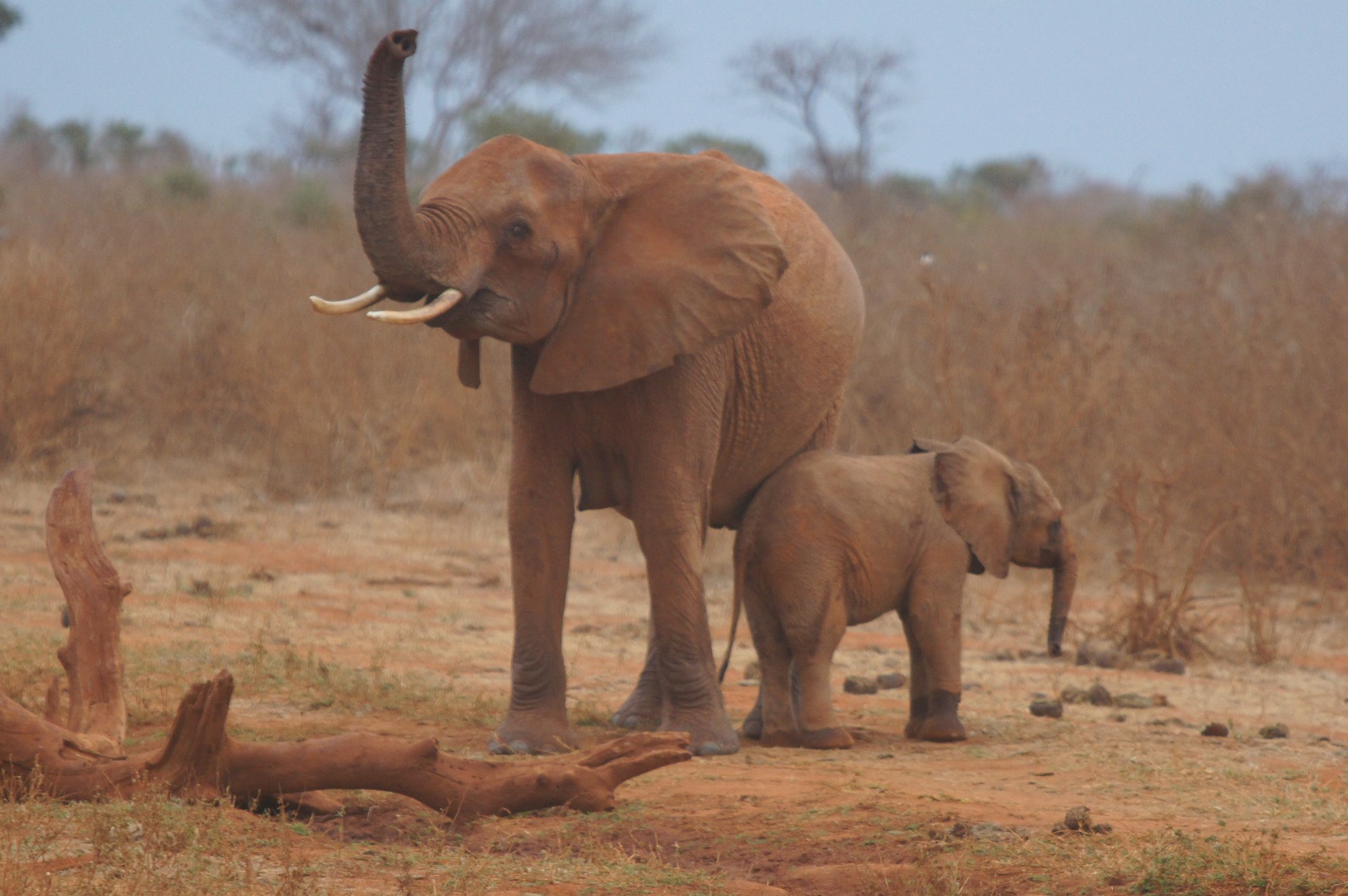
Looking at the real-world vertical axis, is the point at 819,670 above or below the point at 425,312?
below

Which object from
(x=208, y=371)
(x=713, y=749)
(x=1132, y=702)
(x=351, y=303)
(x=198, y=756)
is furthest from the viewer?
(x=208, y=371)

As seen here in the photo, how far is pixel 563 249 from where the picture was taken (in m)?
6.18

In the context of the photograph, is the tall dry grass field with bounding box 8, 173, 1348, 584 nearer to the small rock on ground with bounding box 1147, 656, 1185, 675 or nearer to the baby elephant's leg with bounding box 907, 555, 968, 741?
the small rock on ground with bounding box 1147, 656, 1185, 675

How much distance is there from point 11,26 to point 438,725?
922 inches

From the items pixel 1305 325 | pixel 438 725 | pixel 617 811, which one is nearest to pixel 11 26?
pixel 1305 325

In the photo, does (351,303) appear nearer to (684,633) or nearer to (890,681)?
(684,633)

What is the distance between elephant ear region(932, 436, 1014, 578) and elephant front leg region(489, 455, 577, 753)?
1.55 m

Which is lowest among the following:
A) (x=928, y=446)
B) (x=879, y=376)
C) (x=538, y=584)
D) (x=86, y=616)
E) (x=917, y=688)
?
(x=917, y=688)

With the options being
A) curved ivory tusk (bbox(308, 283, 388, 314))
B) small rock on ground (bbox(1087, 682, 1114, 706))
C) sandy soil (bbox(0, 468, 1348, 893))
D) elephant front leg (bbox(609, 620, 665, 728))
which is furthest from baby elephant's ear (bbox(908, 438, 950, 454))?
curved ivory tusk (bbox(308, 283, 388, 314))

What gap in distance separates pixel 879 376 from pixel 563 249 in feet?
28.1

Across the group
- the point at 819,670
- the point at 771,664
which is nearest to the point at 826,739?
the point at 819,670

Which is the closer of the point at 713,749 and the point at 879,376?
the point at 713,749

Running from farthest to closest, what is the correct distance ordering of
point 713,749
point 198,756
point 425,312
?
point 713,749 < point 425,312 < point 198,756

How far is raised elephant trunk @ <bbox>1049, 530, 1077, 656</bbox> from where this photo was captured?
7.23 m
